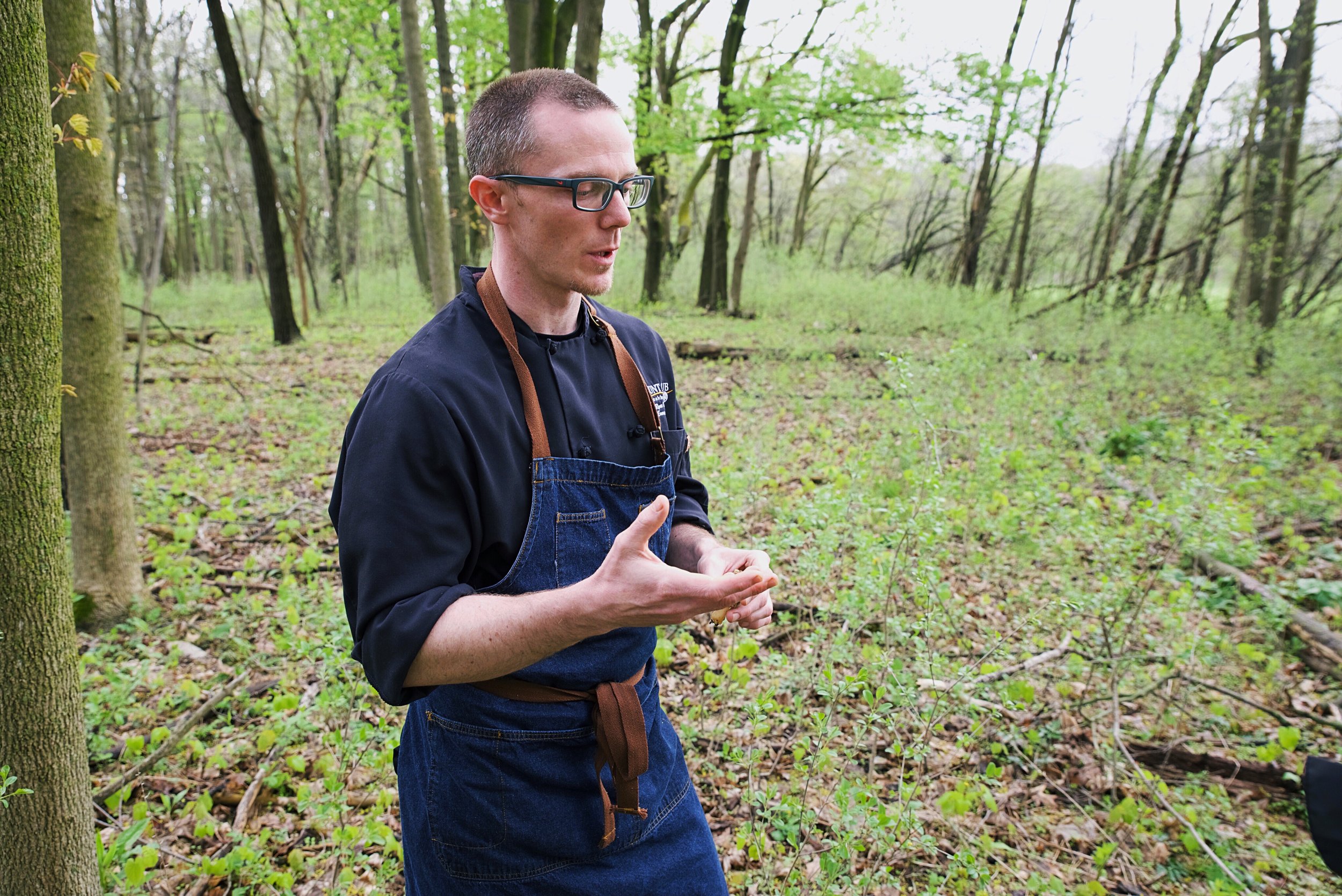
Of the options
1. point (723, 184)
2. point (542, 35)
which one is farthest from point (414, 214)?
point (542, 35)

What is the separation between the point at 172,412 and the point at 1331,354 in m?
12.8

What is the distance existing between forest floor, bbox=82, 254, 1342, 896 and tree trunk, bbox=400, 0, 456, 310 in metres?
2.13

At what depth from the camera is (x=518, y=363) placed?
4.64ft

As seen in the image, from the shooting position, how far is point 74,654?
1744 mm

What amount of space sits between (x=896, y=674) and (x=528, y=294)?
1.81m

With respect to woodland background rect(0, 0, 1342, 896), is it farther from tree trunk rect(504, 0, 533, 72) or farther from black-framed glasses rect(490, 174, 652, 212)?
black-framed glasses rect(490, 174, 652, 212)

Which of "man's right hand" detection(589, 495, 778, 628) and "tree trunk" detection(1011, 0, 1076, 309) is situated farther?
"tree trunk" detection(1011, 0, 1076, 309)

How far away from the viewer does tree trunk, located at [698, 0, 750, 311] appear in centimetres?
1330

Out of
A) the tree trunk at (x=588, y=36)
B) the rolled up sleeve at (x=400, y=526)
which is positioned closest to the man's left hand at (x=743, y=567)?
the rolled up sleeve at (x=400, y=526)

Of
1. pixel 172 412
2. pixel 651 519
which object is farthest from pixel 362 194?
pixel 651 519

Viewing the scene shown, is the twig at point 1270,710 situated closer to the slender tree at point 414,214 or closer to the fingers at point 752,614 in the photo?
the fingers at point 752,614

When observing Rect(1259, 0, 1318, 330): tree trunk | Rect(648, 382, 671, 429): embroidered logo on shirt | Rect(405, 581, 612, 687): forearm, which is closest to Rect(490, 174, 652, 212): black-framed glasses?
Rect(648, 382, 671, 429): embroidered logo on shirt

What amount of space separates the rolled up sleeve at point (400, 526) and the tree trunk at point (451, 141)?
5894 millimetres

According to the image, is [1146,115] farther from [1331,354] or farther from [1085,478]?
[1085,478]
